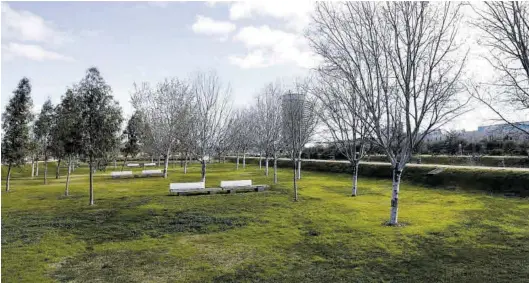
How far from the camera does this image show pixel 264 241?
44.8 ft

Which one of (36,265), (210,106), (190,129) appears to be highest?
(210,106)

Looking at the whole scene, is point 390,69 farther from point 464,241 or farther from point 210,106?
point 210,106

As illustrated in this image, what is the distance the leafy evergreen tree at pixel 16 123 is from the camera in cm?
Answer: 2920

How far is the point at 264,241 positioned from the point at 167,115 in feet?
120

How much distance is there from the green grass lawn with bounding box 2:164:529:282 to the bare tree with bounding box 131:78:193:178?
21.5m

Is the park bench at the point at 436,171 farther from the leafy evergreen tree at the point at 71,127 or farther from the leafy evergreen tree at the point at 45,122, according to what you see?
the leafy evergreen tree at the point at 45,122

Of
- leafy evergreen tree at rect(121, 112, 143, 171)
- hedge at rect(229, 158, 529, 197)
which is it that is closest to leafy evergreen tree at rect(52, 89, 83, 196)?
hedge at rect(229, 158, 529, 197)

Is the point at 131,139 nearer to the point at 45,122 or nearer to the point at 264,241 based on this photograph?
the point at 45,122

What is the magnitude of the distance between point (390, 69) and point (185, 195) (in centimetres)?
1743

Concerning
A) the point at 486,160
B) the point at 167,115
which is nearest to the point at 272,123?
the point at 167,115

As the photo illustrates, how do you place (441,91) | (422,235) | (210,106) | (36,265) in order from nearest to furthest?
(36,265) < (422,235) < (441,91) < (210,106)

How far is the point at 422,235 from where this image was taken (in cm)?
1438

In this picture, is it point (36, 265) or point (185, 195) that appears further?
point (185, 195)

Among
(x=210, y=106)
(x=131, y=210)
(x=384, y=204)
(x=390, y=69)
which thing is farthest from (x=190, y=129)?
(x=390, y=69)
